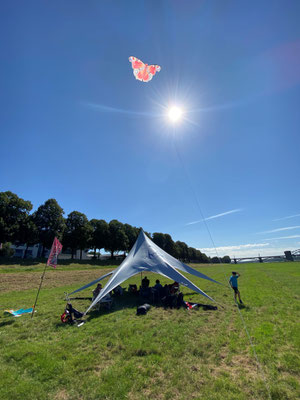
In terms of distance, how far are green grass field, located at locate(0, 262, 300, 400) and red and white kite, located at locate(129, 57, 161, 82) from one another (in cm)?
871

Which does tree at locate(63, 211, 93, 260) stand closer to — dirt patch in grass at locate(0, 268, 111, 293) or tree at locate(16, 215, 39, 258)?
tree at locate(16, 215, 39, 258)

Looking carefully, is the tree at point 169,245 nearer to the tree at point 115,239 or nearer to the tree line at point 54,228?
the tree line at point 54,228

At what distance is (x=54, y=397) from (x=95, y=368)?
0.94 metres

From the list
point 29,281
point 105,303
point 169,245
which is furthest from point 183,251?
point 105,303

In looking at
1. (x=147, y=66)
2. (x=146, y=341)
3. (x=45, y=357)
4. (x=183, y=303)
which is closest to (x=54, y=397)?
(x=45, y=357)

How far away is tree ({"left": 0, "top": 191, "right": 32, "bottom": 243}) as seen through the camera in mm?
30859

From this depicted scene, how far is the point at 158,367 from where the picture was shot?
370cm

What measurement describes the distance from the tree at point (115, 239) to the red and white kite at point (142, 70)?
149ft

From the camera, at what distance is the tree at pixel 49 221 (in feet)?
122

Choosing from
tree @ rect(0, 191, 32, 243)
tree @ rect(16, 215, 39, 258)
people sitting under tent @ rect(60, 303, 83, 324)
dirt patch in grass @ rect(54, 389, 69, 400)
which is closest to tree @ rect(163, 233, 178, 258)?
tree @ rect(16, 215, 39, 258)

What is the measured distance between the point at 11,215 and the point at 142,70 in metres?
37.1

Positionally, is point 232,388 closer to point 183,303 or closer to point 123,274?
point 183,303

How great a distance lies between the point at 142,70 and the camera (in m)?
6.91

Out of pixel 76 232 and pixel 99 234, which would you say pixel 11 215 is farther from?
pixel 99 234
